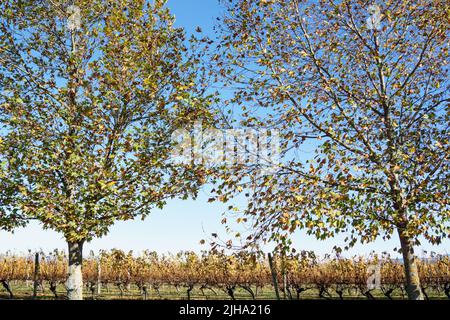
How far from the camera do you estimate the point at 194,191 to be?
1255 centimetres

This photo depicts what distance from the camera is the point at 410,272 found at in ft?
31.7

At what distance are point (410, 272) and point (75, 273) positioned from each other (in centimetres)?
962

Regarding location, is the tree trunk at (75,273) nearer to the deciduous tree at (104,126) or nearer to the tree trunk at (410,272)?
the deciduous tree at (104,126)

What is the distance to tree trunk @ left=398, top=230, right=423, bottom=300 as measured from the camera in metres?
9.47

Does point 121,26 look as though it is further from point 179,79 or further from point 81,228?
point 81,228

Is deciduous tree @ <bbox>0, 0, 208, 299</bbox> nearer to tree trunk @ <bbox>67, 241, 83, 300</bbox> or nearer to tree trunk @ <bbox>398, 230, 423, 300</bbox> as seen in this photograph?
tree trunk @ <bbox>67, 241, 83, 300</bbox>

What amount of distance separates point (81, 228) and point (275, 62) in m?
7.10

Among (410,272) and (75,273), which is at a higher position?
(75,273)

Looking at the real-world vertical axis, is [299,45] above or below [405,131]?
above

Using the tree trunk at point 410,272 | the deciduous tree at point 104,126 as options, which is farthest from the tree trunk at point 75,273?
the tree trunk at point 410,272

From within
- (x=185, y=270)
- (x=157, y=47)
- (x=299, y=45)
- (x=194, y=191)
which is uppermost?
(x=157, y=47)

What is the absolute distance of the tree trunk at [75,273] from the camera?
12.4 meters
